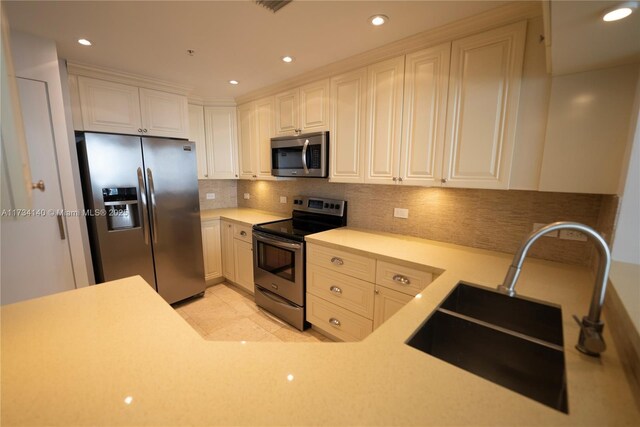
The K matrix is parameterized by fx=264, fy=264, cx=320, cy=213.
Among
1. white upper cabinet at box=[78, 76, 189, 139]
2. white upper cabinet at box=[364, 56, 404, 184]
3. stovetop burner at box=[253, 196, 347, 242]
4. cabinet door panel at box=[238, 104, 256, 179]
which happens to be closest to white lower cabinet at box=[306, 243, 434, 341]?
stovetop burner at box=[253, 196, 347, 242]

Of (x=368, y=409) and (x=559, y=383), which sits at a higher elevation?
(x=368, y=409)

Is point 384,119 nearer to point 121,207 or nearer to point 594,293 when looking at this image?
point 594,293

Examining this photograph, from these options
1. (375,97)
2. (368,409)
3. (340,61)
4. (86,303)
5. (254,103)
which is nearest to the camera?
(368,409)

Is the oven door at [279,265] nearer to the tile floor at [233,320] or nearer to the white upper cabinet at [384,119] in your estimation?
the tile floor at [233,320]

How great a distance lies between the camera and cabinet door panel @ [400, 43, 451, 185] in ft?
5.78

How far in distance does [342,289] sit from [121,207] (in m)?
2.15

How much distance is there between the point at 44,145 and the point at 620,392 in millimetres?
3149

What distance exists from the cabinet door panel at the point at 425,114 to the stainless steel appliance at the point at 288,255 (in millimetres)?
900

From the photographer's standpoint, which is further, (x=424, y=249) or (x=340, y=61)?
(x=340, y=61)

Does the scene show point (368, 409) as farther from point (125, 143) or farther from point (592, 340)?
point (125, 143)

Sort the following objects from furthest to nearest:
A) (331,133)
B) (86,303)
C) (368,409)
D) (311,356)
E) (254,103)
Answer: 1. (254,103)
2. (331,133)
3. (86,303)
4. (311,356)
5. (368,409)

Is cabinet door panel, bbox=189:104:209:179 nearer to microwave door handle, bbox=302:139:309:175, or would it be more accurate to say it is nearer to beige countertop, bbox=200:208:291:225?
beige countertop, bbox=200:208:291:225

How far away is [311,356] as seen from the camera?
75cm

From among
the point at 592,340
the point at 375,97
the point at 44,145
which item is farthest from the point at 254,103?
the point at 592,340
